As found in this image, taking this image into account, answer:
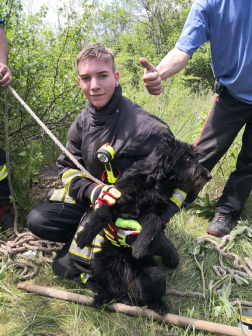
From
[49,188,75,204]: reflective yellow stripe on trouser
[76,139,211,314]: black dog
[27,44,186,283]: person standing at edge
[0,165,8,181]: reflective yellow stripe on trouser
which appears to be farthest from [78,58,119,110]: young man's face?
[0,165,8,181]: reflective yellow stripe on trouser

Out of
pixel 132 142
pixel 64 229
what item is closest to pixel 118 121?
pixel 132 142

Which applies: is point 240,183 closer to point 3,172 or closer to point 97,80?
point 97,80

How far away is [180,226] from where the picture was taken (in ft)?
10.6

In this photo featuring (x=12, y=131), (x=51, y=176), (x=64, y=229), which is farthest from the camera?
(x=12, y=131)

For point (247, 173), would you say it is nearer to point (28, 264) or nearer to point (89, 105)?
point (89, 105)

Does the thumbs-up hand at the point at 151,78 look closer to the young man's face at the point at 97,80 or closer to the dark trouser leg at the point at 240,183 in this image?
the young man's face at the point at 97,80

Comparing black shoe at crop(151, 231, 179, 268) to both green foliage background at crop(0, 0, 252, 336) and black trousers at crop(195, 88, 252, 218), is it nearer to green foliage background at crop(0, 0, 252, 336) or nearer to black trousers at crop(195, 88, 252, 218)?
green foliage background at crop(0, 0, 252, 336)

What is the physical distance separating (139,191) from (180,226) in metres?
1.37

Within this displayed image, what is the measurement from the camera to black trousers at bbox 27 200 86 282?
257 centimetres

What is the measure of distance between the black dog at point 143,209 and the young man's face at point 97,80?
0.68 meters

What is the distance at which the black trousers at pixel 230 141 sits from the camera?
290 centimetres

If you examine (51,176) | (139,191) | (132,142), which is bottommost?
(51,176)

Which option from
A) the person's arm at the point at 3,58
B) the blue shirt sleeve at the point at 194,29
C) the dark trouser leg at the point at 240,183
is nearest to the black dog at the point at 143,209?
the blue shirt sleeve at the point at 194,29

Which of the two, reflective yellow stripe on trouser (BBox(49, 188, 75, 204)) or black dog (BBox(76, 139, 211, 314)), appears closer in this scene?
black dog (BBox(76, 139, 211, 314))
